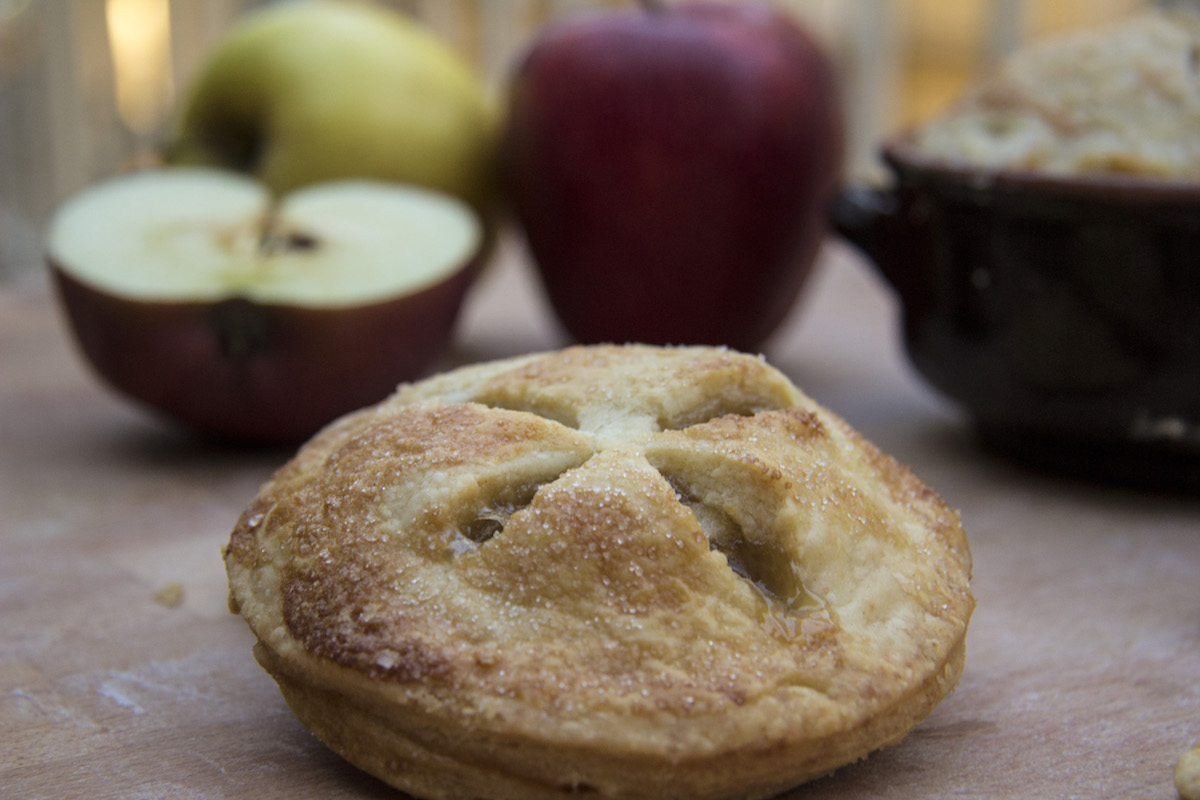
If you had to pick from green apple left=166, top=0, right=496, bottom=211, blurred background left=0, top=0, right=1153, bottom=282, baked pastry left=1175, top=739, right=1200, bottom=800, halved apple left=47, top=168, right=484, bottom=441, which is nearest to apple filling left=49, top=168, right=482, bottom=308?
halved apple left=47, top=168, right=484, bottom=441

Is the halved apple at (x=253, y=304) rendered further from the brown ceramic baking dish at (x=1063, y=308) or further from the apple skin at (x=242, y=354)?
the brown ceramic baking dish at (x=1063, y=308)

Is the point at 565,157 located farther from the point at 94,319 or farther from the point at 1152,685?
the point at 1152,685

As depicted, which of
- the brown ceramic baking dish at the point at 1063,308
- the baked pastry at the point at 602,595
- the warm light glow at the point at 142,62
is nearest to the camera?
the baked pastry at the point at 602,595

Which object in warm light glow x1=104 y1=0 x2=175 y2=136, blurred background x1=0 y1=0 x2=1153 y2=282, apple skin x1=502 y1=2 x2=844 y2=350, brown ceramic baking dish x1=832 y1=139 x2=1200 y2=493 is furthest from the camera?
warm light glow x1=104 y1=0 x2=175 y2=136

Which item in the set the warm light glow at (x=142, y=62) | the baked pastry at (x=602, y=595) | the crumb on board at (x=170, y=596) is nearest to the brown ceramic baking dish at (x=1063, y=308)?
the baked pastry at (x=602, y=595)

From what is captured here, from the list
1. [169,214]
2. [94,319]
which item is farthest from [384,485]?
[169,214]

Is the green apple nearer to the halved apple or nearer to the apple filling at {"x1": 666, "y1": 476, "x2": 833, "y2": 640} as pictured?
the halved apple

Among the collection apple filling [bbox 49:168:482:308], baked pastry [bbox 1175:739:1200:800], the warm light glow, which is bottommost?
the warm light glow
